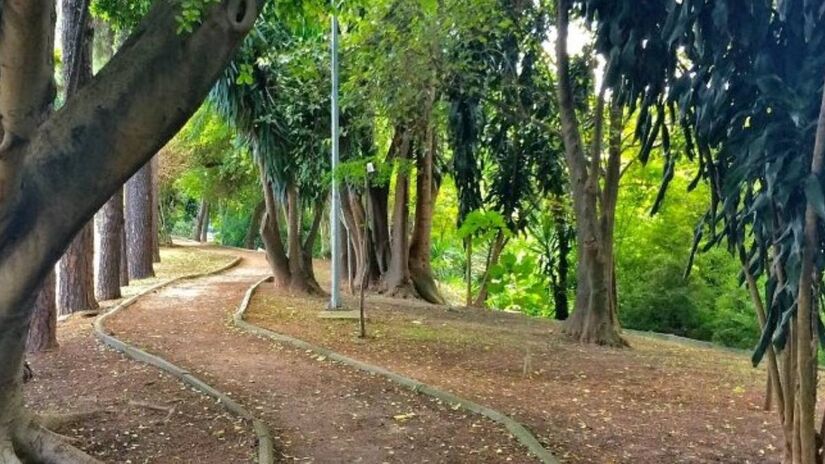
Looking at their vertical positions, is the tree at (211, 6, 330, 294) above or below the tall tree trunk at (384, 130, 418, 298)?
above

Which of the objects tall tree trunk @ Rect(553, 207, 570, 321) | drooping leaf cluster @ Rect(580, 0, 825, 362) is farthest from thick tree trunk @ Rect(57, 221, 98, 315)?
tall tree trunk @ Rect(553, 207, 570, 321)

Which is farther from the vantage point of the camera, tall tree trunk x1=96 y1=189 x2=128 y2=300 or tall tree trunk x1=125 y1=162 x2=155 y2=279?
tall tree trunk x1=125 y1=162 x2=155 y2=279

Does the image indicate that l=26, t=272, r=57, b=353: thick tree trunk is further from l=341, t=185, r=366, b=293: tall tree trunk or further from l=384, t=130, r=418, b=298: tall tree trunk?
l=384, t=130, r=418, b=298: tall tree trunk

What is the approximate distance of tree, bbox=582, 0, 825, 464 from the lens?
325 cm

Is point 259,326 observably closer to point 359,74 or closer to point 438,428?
point 359,74

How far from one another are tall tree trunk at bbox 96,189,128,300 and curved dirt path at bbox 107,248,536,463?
2793 millimetres

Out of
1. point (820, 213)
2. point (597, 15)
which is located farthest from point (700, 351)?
point (820, 213)

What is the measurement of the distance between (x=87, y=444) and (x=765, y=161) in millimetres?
4750

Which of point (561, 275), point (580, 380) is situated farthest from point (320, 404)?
point (561, 275)

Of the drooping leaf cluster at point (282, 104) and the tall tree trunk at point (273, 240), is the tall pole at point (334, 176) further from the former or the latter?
the tall tree trunk at point (273, 240)

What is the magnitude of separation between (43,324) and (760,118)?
763cm

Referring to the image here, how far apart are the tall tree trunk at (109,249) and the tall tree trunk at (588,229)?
333 inches

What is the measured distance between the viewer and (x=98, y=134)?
3.79m

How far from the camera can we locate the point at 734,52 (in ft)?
11.9
